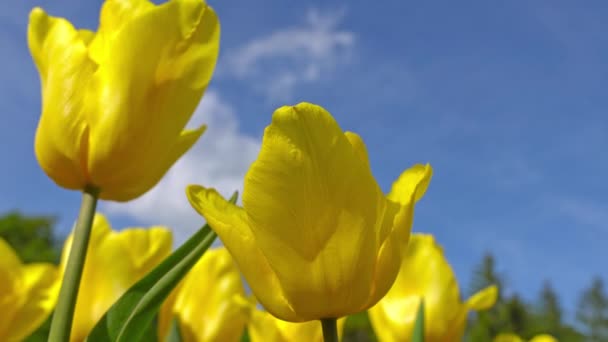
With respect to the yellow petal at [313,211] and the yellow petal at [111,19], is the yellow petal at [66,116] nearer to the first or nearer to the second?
the yellow petal at [111,19]

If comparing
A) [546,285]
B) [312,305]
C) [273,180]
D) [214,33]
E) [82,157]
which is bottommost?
[312,305]

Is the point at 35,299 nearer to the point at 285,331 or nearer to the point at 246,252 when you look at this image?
the point at 285,331

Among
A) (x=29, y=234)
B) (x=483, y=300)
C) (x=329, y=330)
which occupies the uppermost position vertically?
(x=29, y=234)

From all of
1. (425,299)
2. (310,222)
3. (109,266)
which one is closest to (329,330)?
(310,222)

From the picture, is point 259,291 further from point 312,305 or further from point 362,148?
point 362,148

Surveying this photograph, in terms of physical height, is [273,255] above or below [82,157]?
below

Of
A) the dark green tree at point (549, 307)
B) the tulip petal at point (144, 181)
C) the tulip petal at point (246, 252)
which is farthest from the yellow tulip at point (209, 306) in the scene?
the dark green tree at point (549, 307)

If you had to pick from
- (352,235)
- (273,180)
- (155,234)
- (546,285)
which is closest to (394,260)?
(352,235)
